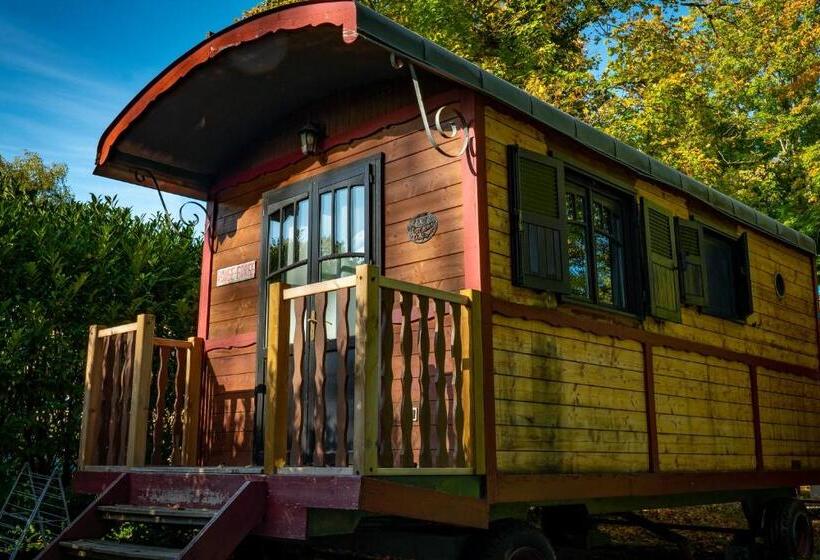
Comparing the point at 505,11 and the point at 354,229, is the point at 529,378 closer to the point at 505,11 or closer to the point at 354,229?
the point at 354,229

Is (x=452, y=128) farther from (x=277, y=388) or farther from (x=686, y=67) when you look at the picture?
(x=686, y=67)

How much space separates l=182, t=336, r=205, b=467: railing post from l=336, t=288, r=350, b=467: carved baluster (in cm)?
304

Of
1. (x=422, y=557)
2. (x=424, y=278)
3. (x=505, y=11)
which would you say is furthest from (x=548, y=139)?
(x=505, y=11)

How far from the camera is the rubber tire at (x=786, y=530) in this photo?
851cm

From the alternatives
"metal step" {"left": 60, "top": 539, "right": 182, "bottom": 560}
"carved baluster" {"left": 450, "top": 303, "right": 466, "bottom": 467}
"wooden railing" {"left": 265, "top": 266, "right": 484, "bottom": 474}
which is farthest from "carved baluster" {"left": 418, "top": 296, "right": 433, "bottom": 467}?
"metal step" {"left": 60, "top": 539, "right": 182, "bottom": 560}

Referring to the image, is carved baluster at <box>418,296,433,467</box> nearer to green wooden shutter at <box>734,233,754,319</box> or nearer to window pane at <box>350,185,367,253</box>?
window pane at <box>350,185,367,253</box>

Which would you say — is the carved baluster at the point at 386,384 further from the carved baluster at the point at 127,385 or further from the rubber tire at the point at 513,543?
the carved baluster at the point at 127,385

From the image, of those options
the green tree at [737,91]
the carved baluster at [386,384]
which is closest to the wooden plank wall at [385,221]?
the carved baluster at [386,384]

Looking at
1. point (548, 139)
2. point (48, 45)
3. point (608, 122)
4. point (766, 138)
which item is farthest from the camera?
point (48, 45)

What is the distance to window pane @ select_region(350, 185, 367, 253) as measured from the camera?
6.13 m

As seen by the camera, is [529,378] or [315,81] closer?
[529,378]

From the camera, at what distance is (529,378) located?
17.9ft

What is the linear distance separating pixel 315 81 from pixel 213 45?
0.93 meters

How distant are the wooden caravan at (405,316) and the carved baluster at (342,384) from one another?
13 mm
